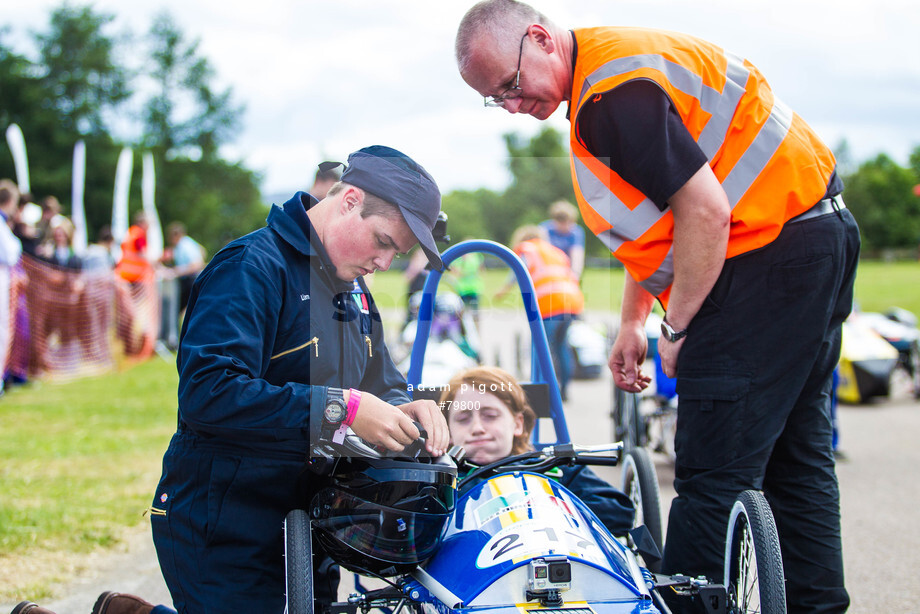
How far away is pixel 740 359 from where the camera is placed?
2281 mm

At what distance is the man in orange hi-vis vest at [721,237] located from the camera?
2191 mm

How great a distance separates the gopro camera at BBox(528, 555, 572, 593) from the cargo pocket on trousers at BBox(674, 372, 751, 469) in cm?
64

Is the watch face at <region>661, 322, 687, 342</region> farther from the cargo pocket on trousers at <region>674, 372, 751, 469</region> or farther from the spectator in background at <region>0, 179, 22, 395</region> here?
the spectator in background at <region>0, 179, 22, 395</region>

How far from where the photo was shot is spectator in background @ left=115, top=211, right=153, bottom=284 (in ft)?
42.8

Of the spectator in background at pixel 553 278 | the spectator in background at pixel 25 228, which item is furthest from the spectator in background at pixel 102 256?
the spectator in background at pixel 553 278

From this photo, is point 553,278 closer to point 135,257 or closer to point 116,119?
point 135,257

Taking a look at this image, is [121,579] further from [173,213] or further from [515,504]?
[173,213]

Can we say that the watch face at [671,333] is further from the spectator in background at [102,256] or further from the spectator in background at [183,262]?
the spectator in background at [183,262]

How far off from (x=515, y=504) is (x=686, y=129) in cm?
111

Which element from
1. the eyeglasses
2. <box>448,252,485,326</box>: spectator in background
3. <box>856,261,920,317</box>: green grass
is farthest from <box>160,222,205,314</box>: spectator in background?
<box>856,261,920,317</box>: green grass

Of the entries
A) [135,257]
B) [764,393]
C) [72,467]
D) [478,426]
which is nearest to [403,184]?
[478,426]

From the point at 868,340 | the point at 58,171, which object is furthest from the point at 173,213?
the point at 868,340

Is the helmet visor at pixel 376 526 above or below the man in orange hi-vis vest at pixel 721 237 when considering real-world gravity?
below

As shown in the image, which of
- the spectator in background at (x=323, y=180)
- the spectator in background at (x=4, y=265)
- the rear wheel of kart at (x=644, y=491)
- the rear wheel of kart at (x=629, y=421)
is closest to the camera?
the spectator in background at (x=323, y=180)
